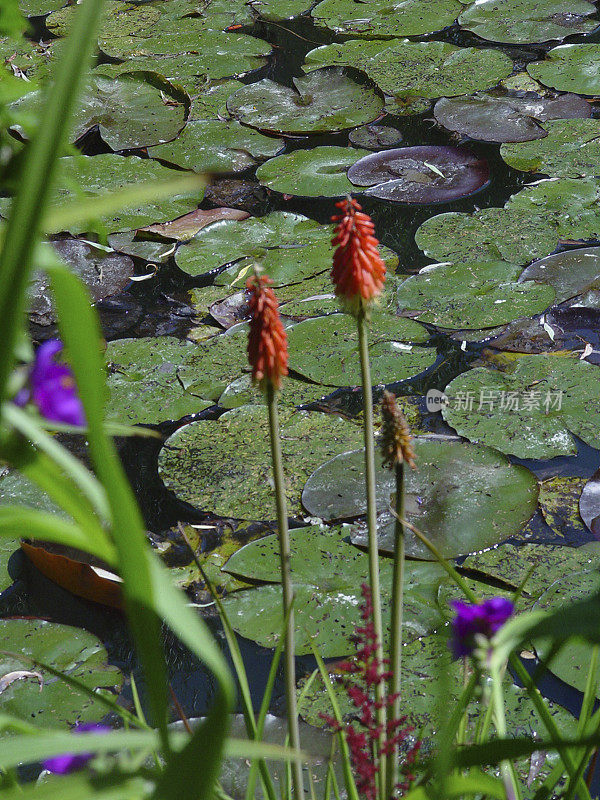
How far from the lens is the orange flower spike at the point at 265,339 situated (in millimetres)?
692

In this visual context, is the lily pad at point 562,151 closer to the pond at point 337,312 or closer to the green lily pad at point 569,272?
the pond at point 337,312

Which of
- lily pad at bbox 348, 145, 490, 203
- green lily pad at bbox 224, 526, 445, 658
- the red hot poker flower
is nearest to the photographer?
the red hot poker flower

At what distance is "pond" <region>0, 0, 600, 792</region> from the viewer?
5.26 feet

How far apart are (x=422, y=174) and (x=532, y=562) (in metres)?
1.79

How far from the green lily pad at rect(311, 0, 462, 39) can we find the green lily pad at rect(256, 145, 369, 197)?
1.29 meters

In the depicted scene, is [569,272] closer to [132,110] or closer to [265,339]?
[265,339]

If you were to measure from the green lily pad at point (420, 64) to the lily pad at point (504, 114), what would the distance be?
14 cm

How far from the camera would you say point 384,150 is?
311 cm

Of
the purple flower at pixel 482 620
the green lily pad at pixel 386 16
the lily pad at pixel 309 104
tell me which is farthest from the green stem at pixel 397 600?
the green lily pad at pixel 386 16

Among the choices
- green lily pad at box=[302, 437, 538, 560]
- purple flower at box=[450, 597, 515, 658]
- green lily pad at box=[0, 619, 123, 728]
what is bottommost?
green lily pad at box=[0, 619, 123, 728]

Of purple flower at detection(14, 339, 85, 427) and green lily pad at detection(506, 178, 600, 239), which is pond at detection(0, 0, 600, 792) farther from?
purple flower at detection(14, 339, 85, 427)

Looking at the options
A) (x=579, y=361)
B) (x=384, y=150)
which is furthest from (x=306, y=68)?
(x=579, y=361)

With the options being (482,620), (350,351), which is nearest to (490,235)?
(350,351)

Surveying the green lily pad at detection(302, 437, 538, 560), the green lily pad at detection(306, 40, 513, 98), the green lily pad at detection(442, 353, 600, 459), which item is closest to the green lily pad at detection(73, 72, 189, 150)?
the green lily pad at detection(306, 40, 513, 98)
